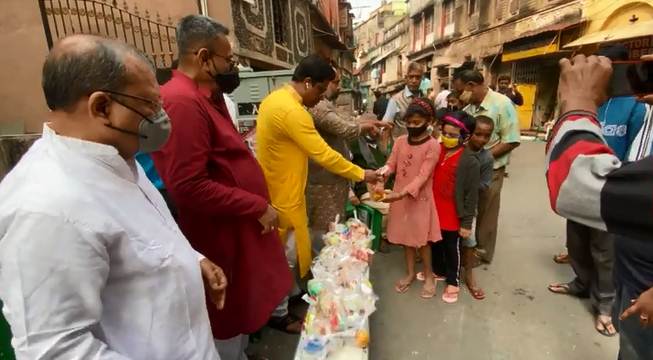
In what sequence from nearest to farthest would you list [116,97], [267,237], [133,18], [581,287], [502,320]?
[116,97] → [267,237] → [502,320] → [581,287] → [133,18]

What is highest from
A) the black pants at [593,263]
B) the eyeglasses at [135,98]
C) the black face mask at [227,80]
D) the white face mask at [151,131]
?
the black face mask at [227,80]

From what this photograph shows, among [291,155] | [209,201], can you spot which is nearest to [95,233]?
[209,201]

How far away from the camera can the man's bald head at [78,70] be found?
852 mm

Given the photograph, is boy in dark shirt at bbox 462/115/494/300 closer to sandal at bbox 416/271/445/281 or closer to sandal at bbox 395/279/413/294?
sandal at bbox 416/271/445/281

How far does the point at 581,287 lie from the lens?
2879mm

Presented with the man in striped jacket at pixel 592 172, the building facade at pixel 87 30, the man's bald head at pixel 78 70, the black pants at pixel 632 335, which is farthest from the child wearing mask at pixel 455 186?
the building facade at pixel 87 30

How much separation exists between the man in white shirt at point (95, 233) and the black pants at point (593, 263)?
9.44ft

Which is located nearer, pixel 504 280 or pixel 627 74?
pixel 627 74

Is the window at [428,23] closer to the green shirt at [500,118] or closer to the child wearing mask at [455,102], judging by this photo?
the child wearing mask at [455,102]

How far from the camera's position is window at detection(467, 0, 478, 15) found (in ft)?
55.0

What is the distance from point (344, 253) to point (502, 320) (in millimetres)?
1397

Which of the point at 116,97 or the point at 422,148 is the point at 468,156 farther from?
the point at 116,97

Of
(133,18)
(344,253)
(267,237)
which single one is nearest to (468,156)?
(344,253)

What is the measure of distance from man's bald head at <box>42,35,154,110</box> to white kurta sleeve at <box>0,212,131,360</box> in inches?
12.4
